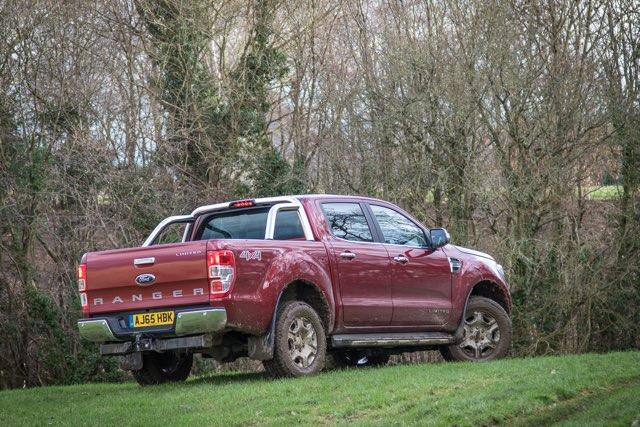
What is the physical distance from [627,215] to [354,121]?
6.11 meters

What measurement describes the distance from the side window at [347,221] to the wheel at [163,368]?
7.26 feet

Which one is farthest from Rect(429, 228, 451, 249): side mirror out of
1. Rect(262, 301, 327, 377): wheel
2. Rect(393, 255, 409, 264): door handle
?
Rect(262, 301, 327, 377): wheel

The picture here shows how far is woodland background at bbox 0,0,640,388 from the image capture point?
21.2m

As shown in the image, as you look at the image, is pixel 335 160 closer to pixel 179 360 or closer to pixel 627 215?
pixel 627 215

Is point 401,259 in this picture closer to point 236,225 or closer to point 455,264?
point 455,264

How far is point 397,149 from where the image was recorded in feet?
77.5

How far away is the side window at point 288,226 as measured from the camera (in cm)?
1349

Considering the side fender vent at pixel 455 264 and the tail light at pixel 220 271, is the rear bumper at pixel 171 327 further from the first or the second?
the side fender vent at pixel 455 264

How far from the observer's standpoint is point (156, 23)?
23906 mm

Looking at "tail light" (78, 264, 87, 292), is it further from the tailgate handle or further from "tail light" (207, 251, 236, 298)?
"tail light" (207, 251, 236, 298)

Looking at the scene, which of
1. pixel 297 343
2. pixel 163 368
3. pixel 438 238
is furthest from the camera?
pixel 438 238

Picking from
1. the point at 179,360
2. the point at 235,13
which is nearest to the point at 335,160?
the point at 235,13

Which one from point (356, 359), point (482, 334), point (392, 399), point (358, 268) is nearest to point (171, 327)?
point (358, 268)

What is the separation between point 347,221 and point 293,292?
4.35 ft
